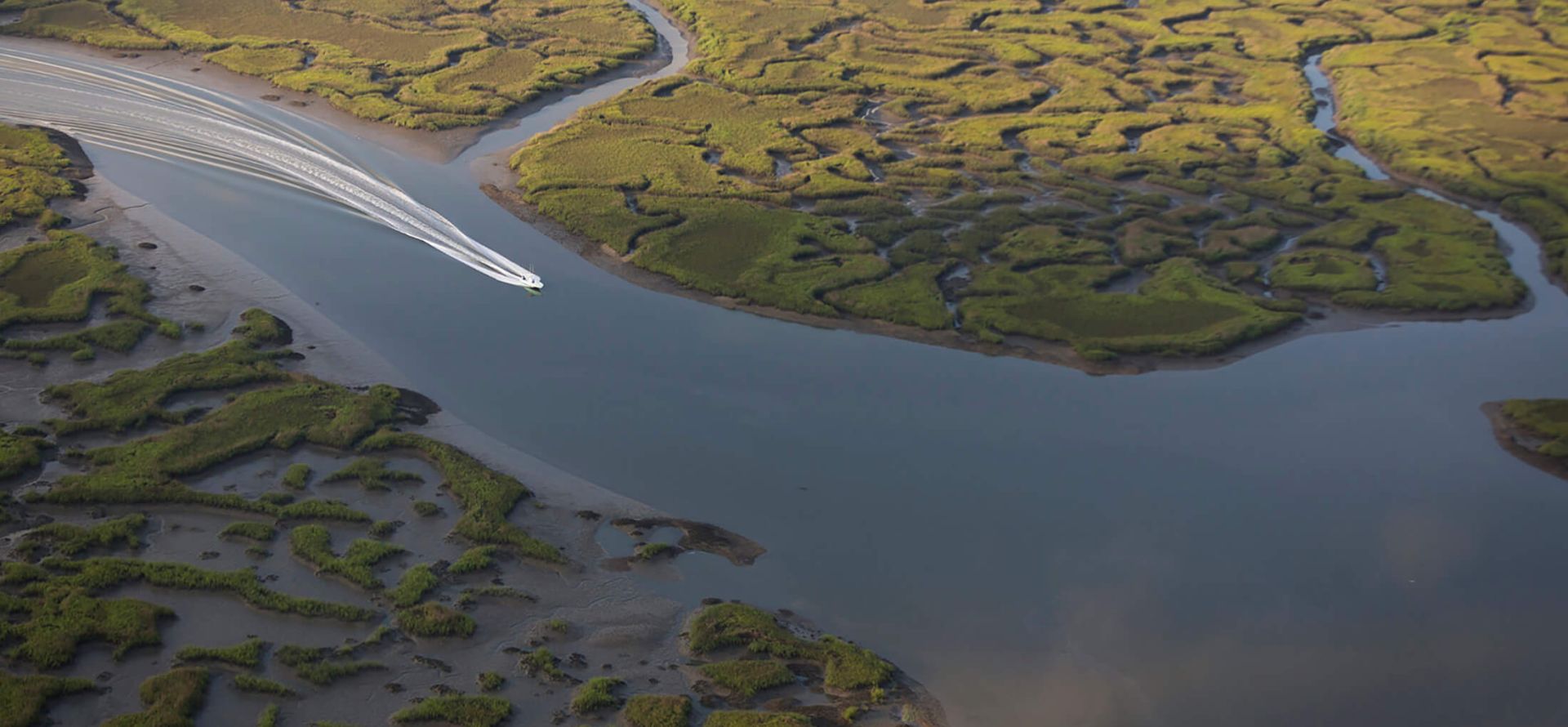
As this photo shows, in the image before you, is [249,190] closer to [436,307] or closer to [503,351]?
[436,307]

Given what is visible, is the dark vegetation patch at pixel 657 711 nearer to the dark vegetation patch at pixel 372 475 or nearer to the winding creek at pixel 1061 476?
the winding creek at pixel 1061 476

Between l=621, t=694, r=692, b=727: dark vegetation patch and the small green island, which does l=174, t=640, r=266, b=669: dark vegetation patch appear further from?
the small green island

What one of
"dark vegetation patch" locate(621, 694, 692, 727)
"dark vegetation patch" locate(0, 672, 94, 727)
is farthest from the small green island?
"dark vegetation patch" locate(0, 672, 94, 727)

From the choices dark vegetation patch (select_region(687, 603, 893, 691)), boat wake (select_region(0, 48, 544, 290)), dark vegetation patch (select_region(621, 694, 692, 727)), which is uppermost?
boat wake (select_region(0, 48, 544, 290))

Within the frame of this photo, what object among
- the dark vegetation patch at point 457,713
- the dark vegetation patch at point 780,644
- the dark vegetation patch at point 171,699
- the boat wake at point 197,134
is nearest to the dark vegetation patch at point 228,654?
the dark vegetation patch at point 171,699

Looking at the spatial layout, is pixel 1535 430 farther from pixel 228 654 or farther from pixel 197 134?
pixel 197 134

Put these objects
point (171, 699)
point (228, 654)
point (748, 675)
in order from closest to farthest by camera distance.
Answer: point (171, 699) < point (228, 654) < point (748, 675)

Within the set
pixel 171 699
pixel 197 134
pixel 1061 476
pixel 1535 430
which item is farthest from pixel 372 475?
pixel 1535 430
